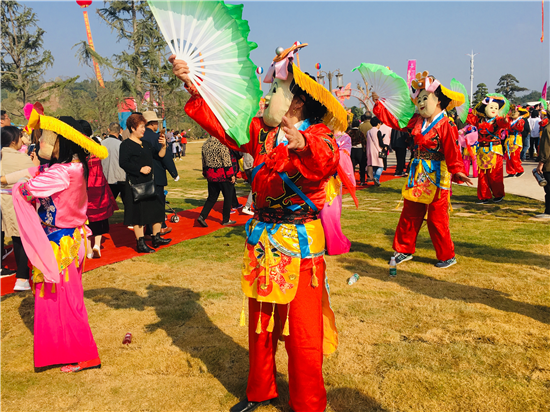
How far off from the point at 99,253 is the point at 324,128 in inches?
184

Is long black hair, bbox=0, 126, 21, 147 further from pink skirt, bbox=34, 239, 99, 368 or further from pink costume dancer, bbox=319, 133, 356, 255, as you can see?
pink costume dancer, bbox=319, 133, 356, 255

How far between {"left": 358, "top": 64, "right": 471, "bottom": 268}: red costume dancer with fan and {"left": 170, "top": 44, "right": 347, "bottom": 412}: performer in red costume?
2.70 meters

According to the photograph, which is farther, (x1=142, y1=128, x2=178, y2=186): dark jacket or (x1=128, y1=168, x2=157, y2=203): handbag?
(x1=142, y1=128, x2=178, y2=186): dark jacket

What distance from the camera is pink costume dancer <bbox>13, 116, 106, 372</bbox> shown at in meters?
3.08

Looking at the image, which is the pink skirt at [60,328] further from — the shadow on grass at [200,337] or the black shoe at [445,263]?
the black shoe at [445,263]

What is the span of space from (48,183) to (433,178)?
3.95 metres

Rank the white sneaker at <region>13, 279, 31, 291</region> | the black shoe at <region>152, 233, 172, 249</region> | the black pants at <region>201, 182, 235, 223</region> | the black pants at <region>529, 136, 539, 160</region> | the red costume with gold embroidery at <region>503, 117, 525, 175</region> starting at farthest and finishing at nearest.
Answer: the black pants at <region>529, 136, 539, 160</region>
the red costume with gold embroidery at <region>503, 117, 525, 175</region>
the black pants at <region>201, 182, 235, 223</region>
the black shoe at <region>152, 233, 172, 249</region>
the white sneaker at <region>13, 279, 31, 291</region>

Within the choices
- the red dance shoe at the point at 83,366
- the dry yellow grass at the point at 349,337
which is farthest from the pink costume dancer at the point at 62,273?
the dry yellow grass at the point at 349,337

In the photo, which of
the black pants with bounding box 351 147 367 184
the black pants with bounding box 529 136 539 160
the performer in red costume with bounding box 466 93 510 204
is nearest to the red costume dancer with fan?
the performer in red costume with bounding box 466 93 510 204

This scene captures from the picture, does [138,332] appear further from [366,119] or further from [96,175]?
[366,119]

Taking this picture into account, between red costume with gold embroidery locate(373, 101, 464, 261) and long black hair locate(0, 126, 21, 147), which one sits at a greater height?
long black hair locate(0, 126, 21, 147)

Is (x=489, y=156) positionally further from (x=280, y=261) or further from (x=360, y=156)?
(x=280, y=261)

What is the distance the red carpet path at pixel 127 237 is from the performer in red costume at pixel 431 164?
3.66m

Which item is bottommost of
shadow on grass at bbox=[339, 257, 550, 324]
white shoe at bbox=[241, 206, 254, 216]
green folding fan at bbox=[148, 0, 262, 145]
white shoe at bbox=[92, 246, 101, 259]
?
shadow on grass at bbox=[339, 257, 550, 324]
